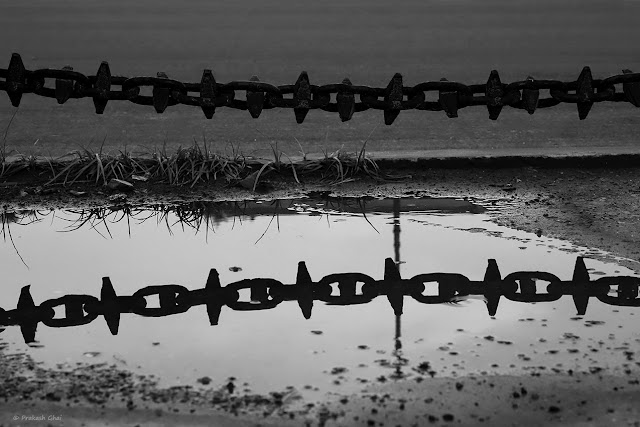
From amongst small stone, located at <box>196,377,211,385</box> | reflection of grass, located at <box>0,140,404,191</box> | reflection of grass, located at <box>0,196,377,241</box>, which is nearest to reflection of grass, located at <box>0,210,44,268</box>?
reflection of grass, located at <box>0,196,377,241</box>

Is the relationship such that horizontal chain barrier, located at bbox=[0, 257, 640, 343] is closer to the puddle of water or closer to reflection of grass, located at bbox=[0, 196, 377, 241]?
the puddle of water

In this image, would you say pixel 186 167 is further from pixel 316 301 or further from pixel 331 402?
pixel 331 402

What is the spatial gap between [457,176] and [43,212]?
1.96 m

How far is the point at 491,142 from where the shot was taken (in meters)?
7.02

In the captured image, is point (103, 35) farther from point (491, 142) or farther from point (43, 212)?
point (43, 212)

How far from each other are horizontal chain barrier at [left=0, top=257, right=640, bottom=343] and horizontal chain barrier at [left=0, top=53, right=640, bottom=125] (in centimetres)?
130

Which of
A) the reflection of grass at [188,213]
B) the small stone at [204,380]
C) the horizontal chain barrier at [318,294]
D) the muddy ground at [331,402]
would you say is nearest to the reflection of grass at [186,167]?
the reflection of grass at [188,213]

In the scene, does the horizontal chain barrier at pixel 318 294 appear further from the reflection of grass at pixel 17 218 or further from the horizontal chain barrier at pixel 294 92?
the horizontal chain barrier at pixel 294 92

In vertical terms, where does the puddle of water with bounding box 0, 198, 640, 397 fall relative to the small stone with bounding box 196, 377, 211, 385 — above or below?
above

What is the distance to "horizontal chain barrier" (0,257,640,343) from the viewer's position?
3789 mm

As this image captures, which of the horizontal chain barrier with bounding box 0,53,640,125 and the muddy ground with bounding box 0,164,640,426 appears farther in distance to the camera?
the horizontal chain barrier with bounding box 0,53,640,125

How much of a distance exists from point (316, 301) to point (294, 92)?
161 cm

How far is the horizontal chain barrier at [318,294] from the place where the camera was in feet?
12.4

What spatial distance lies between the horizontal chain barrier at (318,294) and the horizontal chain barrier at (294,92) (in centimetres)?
130
